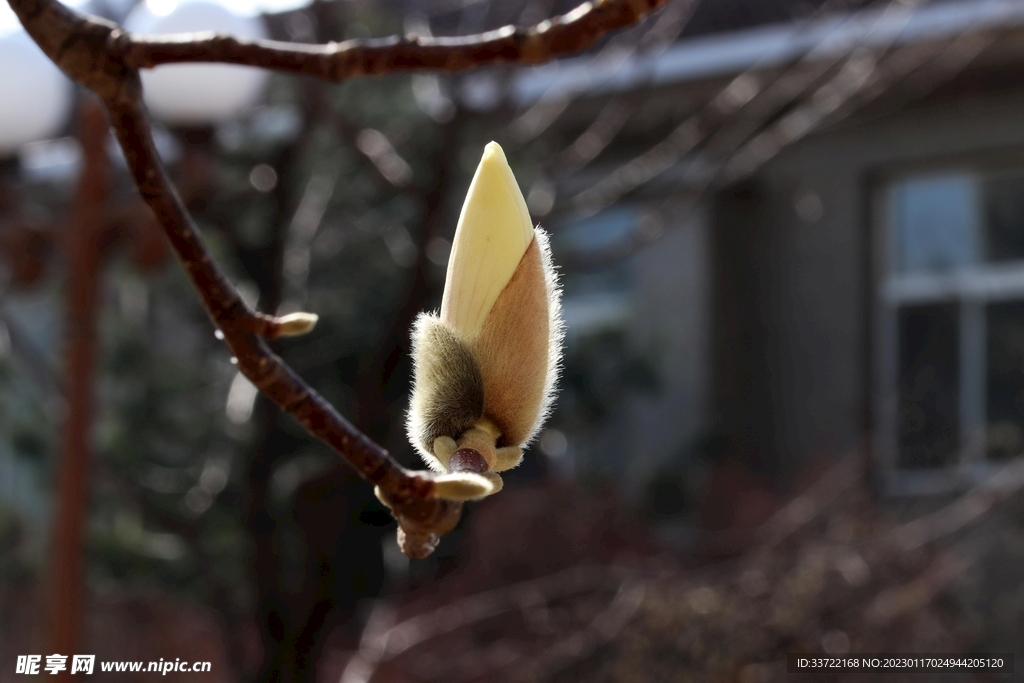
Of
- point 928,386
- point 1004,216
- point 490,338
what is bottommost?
point 490,338

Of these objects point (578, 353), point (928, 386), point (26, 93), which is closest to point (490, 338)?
point (26, 93)

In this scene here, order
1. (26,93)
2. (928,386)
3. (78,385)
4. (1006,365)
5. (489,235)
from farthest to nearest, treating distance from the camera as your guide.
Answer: (928,386) → (1006,365) → (26,93) → (78,385) → (489,235)

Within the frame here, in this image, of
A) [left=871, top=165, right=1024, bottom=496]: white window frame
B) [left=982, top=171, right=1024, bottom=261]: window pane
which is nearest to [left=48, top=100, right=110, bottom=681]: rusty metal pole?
[left=871, top=165, right=1024, bottom=496]: white window frame

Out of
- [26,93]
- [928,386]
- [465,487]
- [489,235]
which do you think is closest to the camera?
[465,487]

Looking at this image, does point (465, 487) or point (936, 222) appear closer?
point (465, 487)

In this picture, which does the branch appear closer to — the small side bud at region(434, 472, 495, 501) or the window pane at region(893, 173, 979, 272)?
the small side bud at region(434, 472, 495, 501)

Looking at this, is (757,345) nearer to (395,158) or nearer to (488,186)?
(395,158)

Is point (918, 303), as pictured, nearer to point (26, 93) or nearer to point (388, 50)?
point (26, 93)
